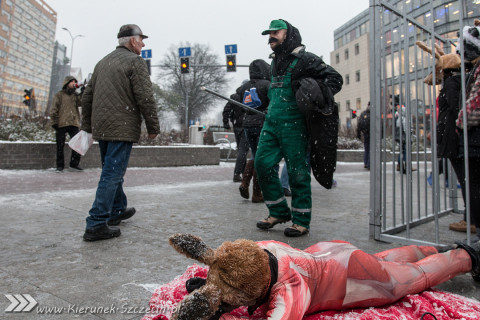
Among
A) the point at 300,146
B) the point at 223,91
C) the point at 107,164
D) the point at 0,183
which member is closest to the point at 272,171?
the point at 300,146

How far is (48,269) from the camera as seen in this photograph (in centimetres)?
230

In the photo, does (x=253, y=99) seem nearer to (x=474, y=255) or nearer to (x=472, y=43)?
(x=472, y=43)

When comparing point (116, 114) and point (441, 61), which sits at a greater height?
point (441, 61)

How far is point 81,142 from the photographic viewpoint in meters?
3.72

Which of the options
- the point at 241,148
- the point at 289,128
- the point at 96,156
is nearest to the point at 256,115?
the point at 241,148

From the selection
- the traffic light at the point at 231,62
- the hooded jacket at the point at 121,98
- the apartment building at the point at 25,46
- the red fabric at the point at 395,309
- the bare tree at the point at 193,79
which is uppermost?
the apartment building at the point at 25,46

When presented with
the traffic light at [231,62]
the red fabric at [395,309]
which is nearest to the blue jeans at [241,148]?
the red fabric at [395,309]

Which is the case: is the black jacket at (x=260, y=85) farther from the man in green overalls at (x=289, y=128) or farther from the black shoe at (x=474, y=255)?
the black shoe at (x=474, y=255)

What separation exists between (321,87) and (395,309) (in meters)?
2.03

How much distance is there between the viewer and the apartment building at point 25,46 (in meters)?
84.0

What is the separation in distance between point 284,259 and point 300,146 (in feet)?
6.25

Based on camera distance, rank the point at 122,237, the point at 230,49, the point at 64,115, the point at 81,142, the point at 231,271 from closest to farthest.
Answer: the point at 231,271 → the point at 122,237 → the point at 81,142 → the point at 64,115 → the point at 230,49

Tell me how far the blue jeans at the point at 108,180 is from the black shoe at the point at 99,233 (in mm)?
35

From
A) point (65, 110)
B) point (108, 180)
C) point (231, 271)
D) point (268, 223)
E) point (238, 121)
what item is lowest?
point (268, 223)
